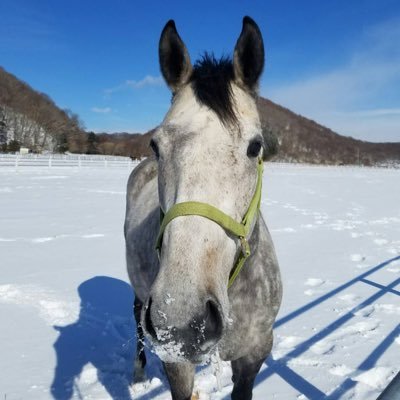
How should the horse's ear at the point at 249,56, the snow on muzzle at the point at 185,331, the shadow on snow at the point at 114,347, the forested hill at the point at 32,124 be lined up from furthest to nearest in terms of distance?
1. the forested hill at the point at 32,124
2. the shadow on snow at the point at 114,347
3. the horse's ear at the point at 249,56
4. the snow on muzzle at the point at 185,331

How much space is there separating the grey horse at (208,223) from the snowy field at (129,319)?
1.89 feet

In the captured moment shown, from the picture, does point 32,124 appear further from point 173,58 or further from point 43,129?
point 173,58

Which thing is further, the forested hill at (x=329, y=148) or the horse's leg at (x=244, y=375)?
the forested hill at (x=329, y=148)

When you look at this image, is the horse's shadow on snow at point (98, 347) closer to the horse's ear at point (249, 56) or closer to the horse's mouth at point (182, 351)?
the horse's mouth at point (182, 351)

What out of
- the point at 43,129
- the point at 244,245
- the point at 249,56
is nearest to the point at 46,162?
the point at 249,56

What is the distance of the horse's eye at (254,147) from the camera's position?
1688mm

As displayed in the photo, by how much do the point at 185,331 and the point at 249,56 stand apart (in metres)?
1.41

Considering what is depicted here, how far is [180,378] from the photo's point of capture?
89.4 inches

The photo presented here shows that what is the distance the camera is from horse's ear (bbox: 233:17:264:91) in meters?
1.79

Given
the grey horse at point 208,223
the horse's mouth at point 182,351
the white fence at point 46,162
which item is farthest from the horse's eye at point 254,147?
the white fence at point 46,162

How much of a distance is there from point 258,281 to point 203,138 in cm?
114

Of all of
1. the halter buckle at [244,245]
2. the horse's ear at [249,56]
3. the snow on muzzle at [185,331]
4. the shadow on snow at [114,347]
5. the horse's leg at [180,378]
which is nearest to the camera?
the snow on muzzle at [185,331]

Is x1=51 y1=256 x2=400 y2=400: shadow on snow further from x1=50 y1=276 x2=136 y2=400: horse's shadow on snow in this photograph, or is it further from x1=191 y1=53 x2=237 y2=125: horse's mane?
x1=191 y1=53 x2=237 y2=125: horse's mane

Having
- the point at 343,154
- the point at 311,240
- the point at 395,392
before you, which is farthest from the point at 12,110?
the point at 343,154
